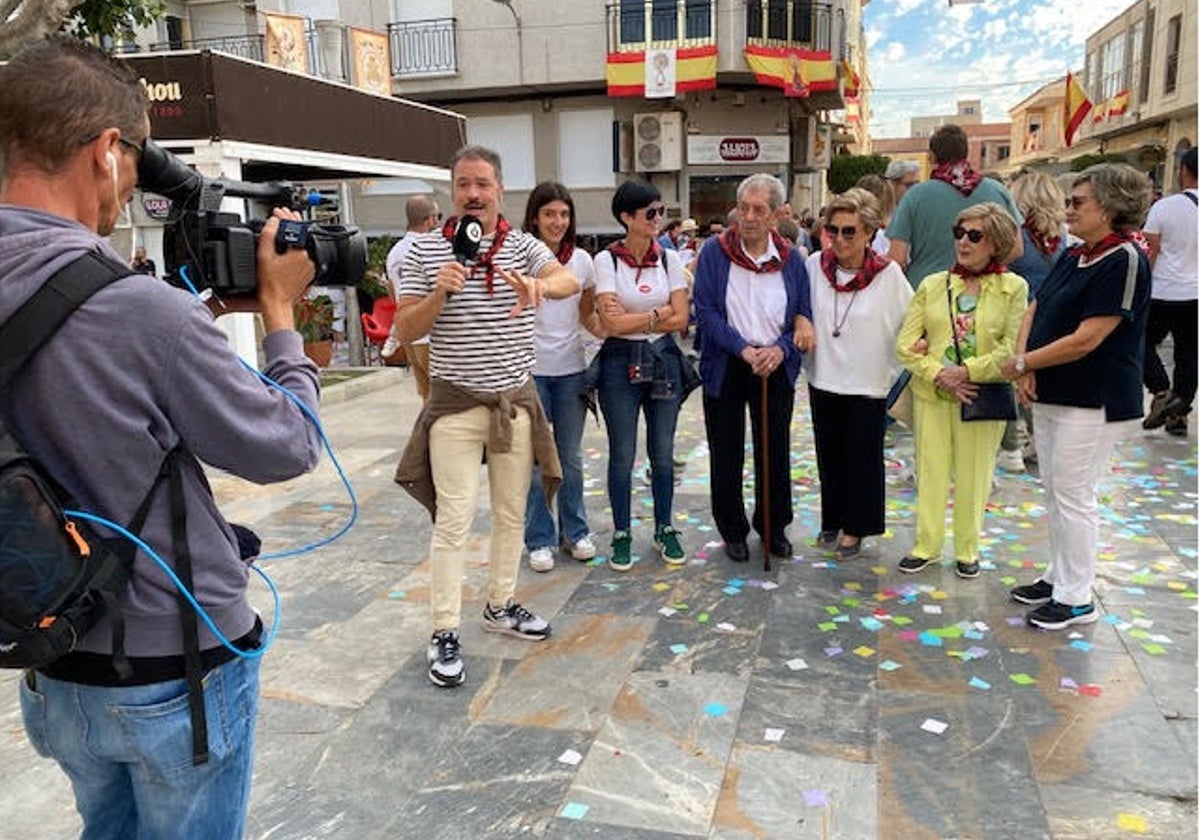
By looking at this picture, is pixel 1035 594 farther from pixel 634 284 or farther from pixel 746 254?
pixel 634 284

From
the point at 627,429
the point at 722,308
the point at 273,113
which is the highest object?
the point at 273,113

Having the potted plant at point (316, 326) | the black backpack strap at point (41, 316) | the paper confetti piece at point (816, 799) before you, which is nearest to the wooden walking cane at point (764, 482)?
the paper confetti piece at point (816, 799)

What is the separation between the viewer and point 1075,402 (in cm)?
358

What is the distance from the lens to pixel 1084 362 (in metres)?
3.55

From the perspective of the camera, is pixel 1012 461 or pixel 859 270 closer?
pixel 859 270

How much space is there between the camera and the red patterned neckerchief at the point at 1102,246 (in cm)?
347

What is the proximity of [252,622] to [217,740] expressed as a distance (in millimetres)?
194

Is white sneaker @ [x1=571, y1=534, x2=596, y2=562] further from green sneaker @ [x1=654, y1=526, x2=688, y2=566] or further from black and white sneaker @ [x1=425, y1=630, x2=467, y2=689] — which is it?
black and white sneaker @ [x1=425, y1=630, x2=467, y2=689]

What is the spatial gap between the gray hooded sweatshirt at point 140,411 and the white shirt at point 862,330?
3.27 m

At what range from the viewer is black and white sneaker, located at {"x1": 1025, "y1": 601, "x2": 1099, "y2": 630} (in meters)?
3.66

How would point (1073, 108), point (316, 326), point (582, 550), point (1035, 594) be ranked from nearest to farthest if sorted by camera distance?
point (1035, 594) < point (582, 550) < point (316, 326) < point (1073, 108)

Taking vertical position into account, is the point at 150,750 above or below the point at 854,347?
below

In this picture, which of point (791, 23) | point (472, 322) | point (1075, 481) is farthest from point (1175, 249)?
point (791, 23)

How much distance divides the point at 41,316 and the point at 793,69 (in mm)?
19741
